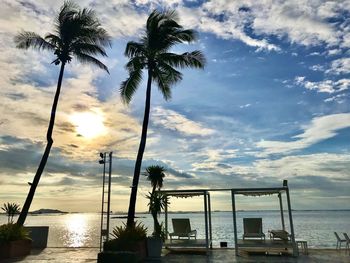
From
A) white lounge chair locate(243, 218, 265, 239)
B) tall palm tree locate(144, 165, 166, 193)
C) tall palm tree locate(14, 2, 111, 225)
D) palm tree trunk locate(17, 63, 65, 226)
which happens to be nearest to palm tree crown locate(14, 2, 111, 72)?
tall palm tree locate(14, 2, 111, 225)

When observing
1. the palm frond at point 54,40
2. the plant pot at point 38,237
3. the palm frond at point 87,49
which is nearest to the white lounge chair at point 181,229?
the plant pot at point 38,237

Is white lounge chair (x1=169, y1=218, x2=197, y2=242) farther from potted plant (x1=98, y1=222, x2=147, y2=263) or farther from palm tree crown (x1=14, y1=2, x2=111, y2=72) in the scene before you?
palm tree crown (x1=14, y1=2, x2=111, y2=72)

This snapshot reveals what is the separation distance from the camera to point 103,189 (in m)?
14.5

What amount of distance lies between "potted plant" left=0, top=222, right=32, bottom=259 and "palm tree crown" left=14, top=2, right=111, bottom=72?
7.83 meters

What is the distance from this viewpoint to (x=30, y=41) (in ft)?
55.6

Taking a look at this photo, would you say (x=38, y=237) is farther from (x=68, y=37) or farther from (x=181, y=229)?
(x=68, y=37)

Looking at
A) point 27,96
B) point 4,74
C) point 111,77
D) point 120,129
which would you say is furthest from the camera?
point 120,129

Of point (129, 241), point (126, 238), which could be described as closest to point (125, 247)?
point (129, 241)

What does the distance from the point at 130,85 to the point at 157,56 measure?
1788mm

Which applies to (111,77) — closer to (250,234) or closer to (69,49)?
(69,49)

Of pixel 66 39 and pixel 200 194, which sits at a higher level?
pixel 66 39

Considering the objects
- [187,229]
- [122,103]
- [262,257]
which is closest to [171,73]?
[122,103]

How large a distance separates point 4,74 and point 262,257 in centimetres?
1292

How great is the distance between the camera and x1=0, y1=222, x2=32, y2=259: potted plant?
1247 cm
